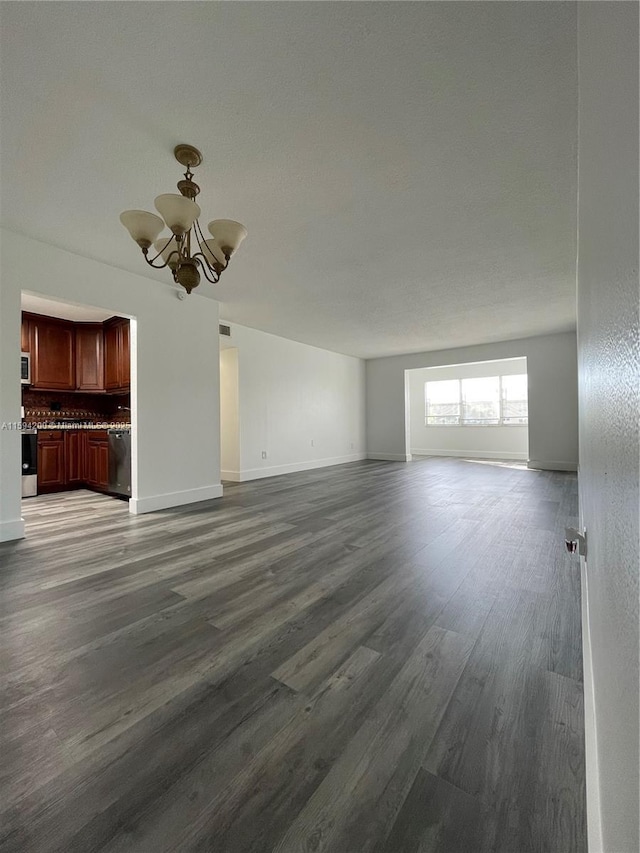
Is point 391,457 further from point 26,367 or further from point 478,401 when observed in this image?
point 26,367

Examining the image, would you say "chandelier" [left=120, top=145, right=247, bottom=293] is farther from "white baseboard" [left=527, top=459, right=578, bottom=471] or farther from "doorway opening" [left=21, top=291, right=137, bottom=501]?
"white baseboard" [left=527, top=459, right=578, bottom=471]

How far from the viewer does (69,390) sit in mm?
5391

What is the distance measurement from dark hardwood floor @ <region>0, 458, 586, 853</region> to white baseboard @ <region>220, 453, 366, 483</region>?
3129mm

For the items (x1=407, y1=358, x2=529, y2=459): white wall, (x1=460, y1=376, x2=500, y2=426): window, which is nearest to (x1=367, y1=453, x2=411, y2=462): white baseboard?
(x1=407, y1=358, x2=529, y2=459): white wall

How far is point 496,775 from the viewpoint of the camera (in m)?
0.96

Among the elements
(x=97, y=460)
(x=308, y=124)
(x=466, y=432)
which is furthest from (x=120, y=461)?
(x=466, y=432)

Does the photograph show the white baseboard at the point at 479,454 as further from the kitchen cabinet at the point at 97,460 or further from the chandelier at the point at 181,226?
the chandelier at the point at 181,226

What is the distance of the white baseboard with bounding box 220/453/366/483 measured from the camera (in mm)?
5785

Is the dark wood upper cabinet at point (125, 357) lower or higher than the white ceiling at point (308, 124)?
lower

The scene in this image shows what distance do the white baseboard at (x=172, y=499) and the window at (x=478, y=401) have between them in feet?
23.1

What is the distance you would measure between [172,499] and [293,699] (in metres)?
3.24

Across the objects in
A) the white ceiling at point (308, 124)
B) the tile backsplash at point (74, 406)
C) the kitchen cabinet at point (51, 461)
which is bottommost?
the kitchen cabinet at point (51, 461)

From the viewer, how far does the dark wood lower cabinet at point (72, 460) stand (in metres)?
4.99

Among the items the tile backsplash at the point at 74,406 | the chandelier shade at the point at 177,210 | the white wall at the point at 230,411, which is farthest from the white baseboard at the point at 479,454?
the chandelier shade at the point at 177,210
